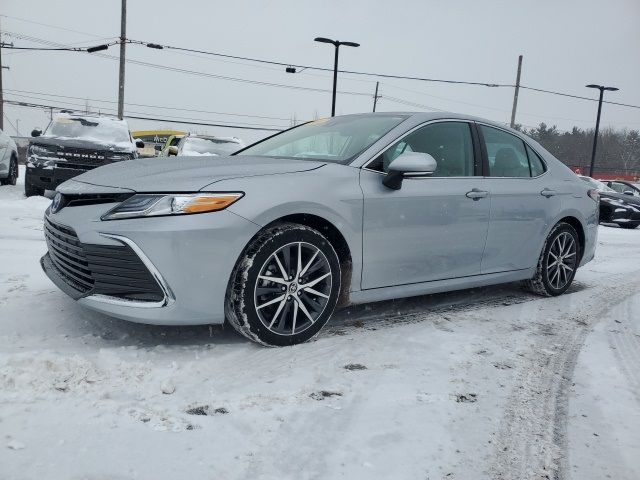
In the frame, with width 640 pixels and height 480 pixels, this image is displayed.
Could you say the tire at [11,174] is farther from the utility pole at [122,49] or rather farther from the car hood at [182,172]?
the utility pole at [122,49]

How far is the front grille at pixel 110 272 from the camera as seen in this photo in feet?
9.10

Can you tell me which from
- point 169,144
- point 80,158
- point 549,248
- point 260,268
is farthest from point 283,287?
point 169,144

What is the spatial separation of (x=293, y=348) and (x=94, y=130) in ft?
30.9

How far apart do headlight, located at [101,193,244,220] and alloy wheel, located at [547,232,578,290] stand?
3.21 metres

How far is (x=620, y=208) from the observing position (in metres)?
15.3

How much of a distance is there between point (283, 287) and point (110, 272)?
0.92 m

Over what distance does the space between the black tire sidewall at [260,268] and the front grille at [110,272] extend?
464mm

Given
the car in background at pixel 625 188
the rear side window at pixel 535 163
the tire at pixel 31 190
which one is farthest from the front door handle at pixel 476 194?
the car in background at pixel 625 188

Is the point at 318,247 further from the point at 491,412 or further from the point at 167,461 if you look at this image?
the point at 167,461

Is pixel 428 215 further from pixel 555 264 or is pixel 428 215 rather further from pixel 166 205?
pixel 555 264

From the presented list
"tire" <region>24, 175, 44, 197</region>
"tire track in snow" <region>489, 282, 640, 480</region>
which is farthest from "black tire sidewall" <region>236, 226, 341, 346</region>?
"tire" <region>24, 175, 44, 197</region>

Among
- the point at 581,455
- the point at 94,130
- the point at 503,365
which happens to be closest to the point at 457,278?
the point at 503,365

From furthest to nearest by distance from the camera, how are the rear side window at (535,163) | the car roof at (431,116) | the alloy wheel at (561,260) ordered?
the alloy wheel at (561,260) < the rear side window at (535,163) < the car roof at (431,116)

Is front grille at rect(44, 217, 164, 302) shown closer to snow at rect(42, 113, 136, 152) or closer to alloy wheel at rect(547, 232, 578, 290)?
alloy wheel at rect(547, 232, 578, 290)
